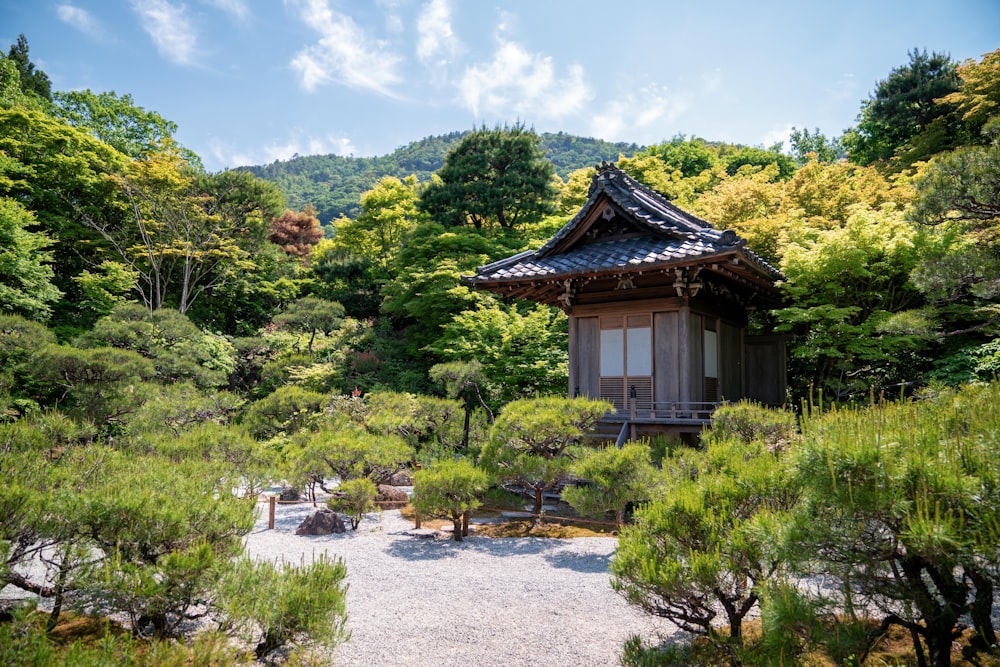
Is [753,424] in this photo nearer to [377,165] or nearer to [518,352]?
[518,352]

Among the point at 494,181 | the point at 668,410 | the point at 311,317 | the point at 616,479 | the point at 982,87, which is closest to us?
the point at 616,479

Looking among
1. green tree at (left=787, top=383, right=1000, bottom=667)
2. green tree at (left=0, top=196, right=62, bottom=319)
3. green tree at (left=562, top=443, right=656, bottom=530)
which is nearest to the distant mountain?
green tree at (left=0, top=196, right=62, bottom=319)

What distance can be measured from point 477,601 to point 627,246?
7398 mm

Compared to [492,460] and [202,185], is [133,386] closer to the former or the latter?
[492,460]

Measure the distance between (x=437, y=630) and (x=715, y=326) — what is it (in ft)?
28.9

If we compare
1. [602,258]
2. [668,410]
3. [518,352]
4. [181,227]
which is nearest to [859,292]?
[668,410]

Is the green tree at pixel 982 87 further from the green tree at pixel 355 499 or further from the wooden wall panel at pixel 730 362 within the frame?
the green tree at pixel 355 499

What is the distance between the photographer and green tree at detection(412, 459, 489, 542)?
7594 mm

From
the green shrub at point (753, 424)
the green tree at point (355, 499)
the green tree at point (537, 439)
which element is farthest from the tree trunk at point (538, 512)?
the green shrub at point (753, 424)

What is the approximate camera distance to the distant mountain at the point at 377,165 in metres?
70.0

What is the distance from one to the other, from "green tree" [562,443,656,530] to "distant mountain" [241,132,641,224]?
60.8 metres

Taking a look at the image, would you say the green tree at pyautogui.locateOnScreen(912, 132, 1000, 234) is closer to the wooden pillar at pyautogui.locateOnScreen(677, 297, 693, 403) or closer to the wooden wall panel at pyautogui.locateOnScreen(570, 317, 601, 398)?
the wooden pillar at pyautogui.locateOnScreen(677, 297, 693, 403)

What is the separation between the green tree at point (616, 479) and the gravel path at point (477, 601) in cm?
68

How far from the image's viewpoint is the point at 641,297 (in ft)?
36.1
